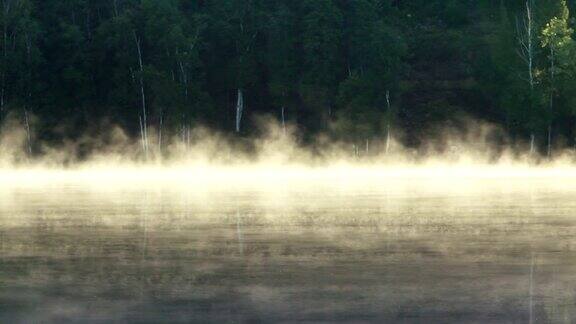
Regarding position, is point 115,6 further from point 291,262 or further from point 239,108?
point 291,262

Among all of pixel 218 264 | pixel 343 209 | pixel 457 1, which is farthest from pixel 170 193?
pixel 457 1

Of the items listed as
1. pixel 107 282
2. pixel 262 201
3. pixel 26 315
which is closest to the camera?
pixel 26 315

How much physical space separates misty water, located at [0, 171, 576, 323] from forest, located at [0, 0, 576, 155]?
47.1m

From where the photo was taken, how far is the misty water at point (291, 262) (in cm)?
962

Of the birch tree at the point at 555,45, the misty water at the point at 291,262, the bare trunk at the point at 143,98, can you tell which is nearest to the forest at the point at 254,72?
the bare trunk at the point at 143,98

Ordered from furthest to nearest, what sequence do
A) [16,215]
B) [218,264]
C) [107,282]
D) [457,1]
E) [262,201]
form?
[457,1] → [262,201] → [16,215] → [218,264] → [107,282]

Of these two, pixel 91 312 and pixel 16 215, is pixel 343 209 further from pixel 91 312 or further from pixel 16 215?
pixel 91 312

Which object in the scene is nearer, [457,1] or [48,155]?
[48,155]

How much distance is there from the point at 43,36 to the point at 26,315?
225ft

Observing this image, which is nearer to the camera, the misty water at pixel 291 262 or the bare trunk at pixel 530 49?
the misty water at pixel 291 262

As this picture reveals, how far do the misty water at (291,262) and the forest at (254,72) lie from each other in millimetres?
47139

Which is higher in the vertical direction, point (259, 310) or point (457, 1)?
point (457, 1)

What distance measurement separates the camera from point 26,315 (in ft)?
31.3

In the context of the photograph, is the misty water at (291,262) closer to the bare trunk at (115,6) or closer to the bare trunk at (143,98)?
the bare trunk at (143,98)
